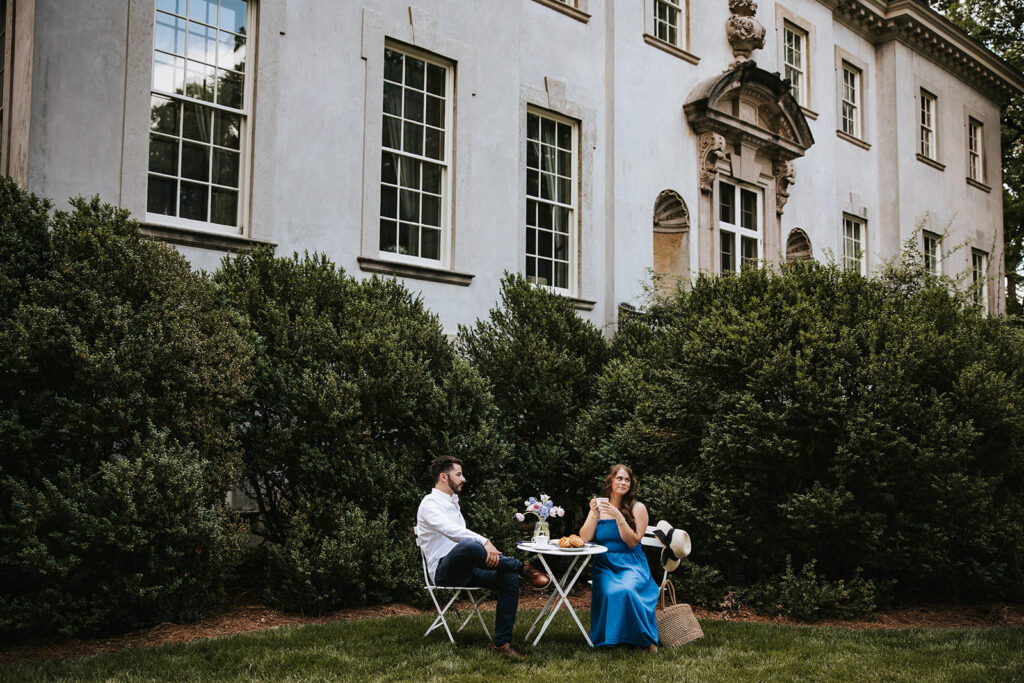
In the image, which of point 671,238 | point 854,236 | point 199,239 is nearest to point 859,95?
point 854,236

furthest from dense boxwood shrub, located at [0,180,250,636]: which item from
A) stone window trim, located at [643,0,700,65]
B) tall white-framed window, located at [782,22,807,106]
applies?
tall white-framed window, located at [782,22,807,106]

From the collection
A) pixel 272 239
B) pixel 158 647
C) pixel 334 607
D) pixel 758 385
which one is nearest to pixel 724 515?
pixel 758 385

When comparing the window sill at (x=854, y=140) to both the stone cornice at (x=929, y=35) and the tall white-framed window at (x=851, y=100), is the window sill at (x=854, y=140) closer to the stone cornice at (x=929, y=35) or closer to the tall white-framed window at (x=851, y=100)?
the tall white-framed window at (x=851, y=100)

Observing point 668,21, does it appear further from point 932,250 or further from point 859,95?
point 932,250

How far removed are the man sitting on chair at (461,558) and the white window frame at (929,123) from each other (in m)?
20.6

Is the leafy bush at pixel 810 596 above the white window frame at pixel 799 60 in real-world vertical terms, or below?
below

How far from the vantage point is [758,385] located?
9.54 m

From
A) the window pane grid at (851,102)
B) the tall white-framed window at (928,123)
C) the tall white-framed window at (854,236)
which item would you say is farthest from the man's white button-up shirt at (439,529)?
the tall white-framed window at (928,123)

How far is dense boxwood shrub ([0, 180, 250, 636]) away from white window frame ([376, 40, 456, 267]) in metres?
4.63

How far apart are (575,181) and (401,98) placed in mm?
3413

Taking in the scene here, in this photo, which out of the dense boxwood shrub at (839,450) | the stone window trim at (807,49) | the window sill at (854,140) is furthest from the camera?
the window sill at (854,140)

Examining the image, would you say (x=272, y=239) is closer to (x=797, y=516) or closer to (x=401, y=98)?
(x=401, y=98)

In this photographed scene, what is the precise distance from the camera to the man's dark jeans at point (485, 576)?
698 centimetres

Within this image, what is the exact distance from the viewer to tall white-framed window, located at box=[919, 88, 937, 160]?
24.1 meters
